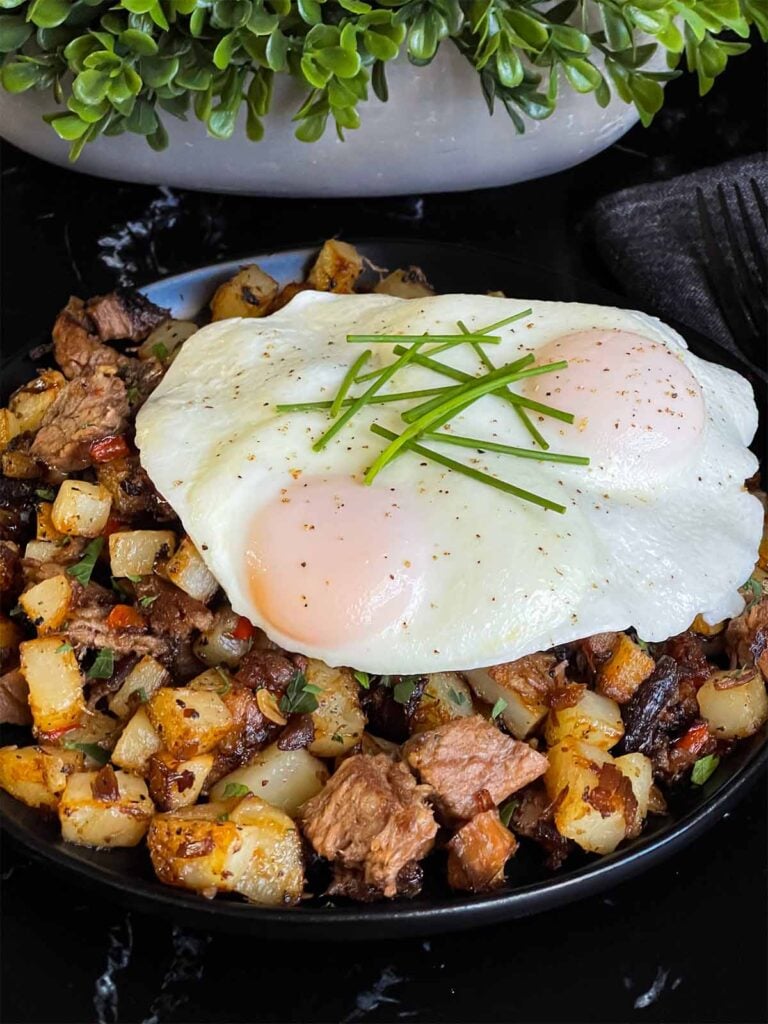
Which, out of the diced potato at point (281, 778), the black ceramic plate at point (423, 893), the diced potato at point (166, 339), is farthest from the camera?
the diced potato at point (166, 339)

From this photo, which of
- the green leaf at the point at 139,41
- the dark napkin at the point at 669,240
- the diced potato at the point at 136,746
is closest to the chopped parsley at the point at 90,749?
the diced potato at the point at 136,746

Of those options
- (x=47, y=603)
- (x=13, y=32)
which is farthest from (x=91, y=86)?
(x=47, y=603)

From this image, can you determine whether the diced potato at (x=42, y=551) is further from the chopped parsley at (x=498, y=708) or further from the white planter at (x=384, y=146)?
the white planter at (x=384, y=146)

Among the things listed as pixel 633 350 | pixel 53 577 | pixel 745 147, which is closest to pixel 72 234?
pixel 53 577

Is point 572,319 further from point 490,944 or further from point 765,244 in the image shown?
point 490,944

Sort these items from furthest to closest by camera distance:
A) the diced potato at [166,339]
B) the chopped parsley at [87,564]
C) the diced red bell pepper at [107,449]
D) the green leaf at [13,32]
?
the diced potato at [166,339]
the green leaf at [13,32]
the diced red bell pepper at [107,449]
the chopped parsley at [87,564]

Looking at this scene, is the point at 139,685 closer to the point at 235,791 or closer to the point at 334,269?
the point at 235,791
